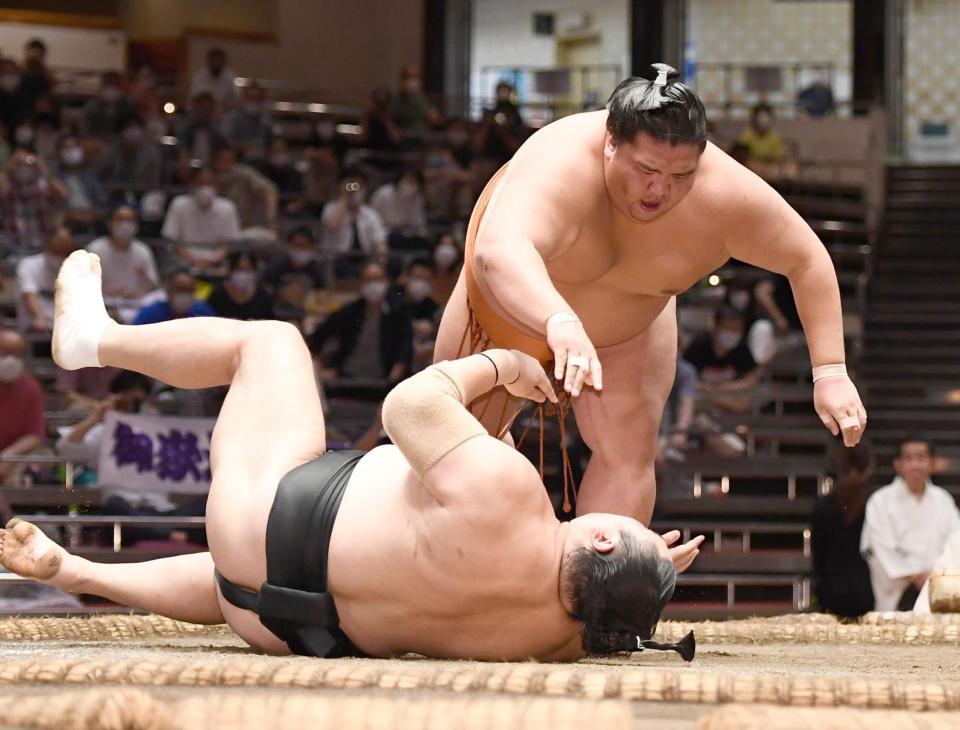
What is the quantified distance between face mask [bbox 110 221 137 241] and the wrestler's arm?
14.6 feet

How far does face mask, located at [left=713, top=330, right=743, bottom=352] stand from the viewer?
5.93 m

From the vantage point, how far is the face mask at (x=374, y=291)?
210 inches

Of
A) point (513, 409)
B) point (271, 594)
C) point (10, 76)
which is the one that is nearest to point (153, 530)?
point (513, 409)

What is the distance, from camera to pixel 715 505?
498cm

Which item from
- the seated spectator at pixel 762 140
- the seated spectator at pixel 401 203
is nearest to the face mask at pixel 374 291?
the seated spectator at pixel 401 203

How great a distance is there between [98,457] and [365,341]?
1.28 m

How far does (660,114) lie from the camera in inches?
75.0

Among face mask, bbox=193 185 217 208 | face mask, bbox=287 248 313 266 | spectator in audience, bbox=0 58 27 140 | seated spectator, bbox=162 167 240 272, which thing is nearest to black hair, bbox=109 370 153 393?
face mask, bbox=287 248 313 266

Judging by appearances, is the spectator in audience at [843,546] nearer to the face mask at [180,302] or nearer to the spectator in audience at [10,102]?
the face mask at [180,302]

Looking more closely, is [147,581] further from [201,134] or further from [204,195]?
[201,134]

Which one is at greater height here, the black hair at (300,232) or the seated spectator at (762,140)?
the seated spectator at (762,140)

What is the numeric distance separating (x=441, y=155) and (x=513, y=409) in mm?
5761

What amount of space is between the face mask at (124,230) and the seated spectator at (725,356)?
240 cm

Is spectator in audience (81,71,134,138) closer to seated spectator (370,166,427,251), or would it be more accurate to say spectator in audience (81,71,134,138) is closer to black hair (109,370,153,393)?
seated spectator (370,166,427,251)
